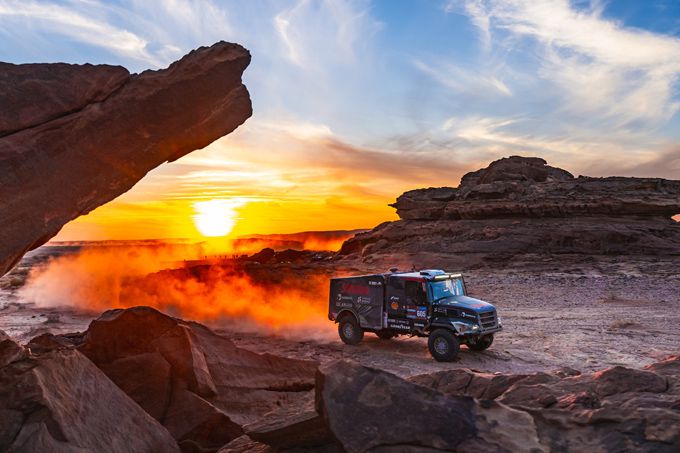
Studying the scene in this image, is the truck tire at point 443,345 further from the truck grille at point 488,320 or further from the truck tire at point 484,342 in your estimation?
the truck tire at point 484,342

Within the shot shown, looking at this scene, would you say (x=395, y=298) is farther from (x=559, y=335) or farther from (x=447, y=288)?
(x=559, y=335)

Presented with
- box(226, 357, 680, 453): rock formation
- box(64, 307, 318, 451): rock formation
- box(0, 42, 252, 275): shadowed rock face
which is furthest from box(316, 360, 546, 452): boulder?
box(0, 42, 252, 275): shadowed rock face

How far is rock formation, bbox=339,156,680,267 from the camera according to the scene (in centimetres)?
4019

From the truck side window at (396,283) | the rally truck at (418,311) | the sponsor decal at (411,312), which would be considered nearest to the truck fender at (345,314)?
the rally truck at (418,311)

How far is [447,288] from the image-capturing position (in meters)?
17.5

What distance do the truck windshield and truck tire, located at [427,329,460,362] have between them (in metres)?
1.16

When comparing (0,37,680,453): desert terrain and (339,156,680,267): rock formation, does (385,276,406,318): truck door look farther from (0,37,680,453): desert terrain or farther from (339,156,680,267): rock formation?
(339,156,680,267): rock formation

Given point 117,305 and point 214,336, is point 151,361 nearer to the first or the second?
point 214,336

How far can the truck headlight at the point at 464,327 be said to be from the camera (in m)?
16.2

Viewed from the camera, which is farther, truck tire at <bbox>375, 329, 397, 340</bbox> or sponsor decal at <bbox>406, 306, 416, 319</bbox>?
truck tire at <bbox>375, 329, 397, 340</bbox>

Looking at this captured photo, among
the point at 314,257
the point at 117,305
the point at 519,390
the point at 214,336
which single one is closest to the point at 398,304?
the point at 214,336

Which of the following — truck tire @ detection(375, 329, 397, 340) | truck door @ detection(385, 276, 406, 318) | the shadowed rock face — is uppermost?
the shadowed rock face

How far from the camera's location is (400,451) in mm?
4848

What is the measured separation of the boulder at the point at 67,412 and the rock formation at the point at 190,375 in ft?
3.21
